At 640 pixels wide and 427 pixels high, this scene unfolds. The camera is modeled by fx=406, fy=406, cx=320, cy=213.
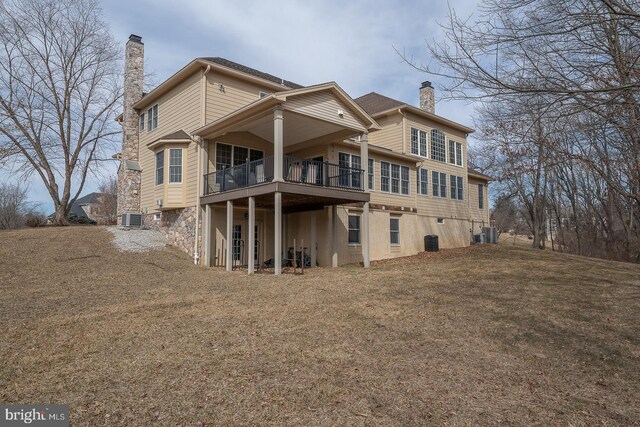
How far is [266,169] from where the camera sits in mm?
13719

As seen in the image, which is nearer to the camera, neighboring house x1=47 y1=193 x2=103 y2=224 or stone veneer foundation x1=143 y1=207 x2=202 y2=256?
stone veneer foundation x1=143 y1=207 x2=202 y2=256

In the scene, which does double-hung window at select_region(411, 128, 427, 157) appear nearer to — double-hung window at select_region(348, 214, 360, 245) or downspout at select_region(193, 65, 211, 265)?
double-hung window at select_region(348, 214, 360, 245)

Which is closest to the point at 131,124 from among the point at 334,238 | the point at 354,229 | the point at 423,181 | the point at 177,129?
the point at 177,129

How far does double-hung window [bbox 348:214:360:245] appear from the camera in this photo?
1719 cm

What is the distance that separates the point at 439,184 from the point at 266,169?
38.9 feet

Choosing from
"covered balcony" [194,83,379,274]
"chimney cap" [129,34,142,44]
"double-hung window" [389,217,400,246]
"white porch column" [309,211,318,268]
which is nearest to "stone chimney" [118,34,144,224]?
"chimney cap" [129,34,142,44]

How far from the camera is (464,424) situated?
11.8 feet

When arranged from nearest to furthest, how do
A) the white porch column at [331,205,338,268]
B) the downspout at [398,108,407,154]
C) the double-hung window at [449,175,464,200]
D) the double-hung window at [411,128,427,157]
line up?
the white porch column at [331,205,338,268] → the downspout at [398,108,407,154] → the double-hung window at [411,128,427,157] → the double-hung window at [449,175,464,200]

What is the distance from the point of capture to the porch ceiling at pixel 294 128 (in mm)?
13852

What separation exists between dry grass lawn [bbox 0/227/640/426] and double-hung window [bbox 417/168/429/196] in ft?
33.4

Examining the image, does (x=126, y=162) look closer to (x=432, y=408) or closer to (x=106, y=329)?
(x=106, y=329)

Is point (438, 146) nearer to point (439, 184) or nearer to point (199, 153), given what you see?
point (439, 184)

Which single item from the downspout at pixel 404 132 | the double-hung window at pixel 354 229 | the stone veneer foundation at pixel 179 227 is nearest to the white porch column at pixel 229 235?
the stone veneer foundation at pixel 179 227

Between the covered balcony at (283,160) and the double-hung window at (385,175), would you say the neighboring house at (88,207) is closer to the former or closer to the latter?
the covered balcony at (283,160)
